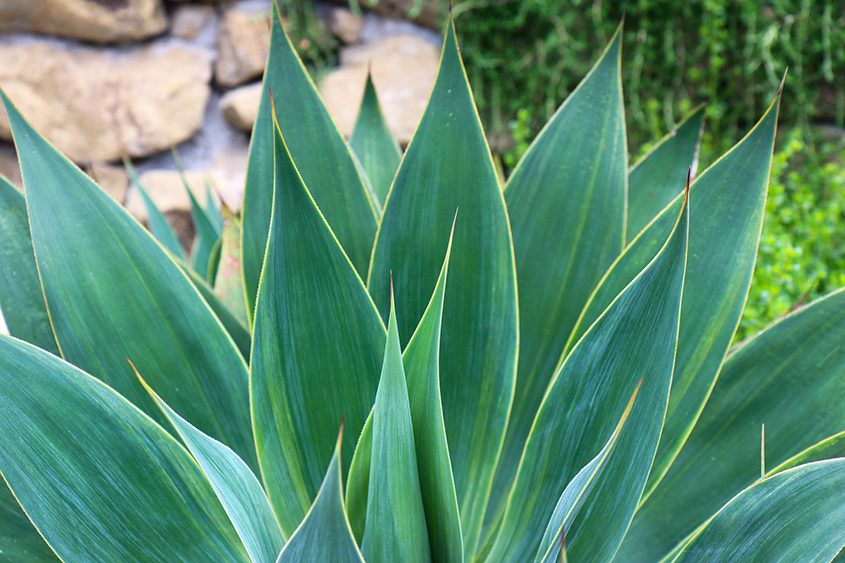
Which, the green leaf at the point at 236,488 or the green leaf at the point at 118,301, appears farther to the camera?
the green leaf at the point at 118,301

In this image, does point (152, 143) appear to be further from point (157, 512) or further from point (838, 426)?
point (838, 426)

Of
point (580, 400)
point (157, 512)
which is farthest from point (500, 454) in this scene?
point (157, 512)

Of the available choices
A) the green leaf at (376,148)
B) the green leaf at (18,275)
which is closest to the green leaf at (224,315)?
the green leaf at (18,275)

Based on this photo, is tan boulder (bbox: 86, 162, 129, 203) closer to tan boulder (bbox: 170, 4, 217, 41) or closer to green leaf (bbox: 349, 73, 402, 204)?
tan boulder (bbox: 170, 4, 217, 41)

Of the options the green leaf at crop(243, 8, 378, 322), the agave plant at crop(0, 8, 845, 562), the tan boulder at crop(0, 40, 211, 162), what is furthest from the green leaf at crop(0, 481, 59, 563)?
the tan boulder at crop(0, 40, 211, 162)

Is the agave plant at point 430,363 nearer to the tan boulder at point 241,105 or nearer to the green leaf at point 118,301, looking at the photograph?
the green leaf at point 118,301

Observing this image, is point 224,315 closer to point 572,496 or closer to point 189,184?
point 572,496
